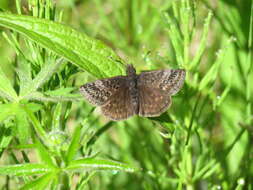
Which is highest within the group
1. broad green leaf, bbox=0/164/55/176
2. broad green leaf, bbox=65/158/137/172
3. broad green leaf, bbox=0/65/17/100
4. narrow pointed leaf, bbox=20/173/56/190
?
broad green leaf, bbox=0/65/17/100

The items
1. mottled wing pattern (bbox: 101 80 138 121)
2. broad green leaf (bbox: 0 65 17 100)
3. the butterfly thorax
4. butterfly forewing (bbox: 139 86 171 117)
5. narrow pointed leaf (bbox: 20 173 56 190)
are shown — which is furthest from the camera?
the butterfly thorax

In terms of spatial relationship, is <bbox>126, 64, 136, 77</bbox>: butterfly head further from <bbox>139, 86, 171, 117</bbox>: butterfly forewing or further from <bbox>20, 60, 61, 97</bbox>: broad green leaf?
<bbox>20, 60, 61, 97</bbox>: broad green leaf

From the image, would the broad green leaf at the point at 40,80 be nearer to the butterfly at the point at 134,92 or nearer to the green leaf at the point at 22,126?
the green leaf at the point at 22,126

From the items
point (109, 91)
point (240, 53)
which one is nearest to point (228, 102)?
point (240, 53)

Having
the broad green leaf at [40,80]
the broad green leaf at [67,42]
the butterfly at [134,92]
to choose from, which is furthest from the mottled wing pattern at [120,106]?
the broad green leaf at [40,80]

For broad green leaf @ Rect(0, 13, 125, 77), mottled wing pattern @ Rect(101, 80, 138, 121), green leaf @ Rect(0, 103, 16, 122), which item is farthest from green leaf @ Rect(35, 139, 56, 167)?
mottled wing pattern @ Rect(101, 80, 138, 121)

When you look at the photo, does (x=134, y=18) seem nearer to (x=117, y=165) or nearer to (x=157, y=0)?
(x=157, y=0)

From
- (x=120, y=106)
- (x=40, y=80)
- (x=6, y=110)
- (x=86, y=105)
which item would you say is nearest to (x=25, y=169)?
(x=6, y=110)
